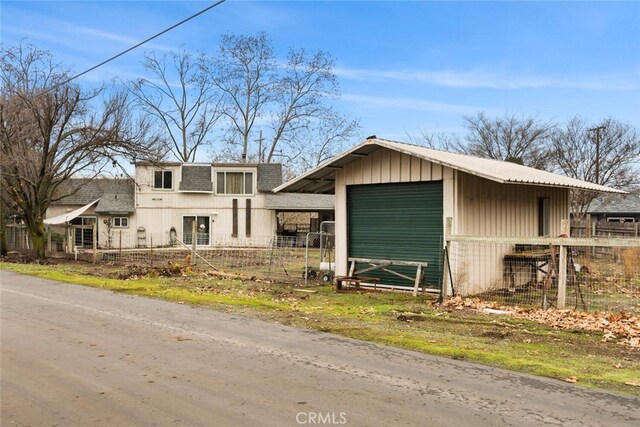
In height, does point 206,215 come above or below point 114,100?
below

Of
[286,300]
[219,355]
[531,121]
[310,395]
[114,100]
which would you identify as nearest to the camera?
[310,395]

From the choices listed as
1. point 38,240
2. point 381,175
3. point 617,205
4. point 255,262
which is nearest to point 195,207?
point 38,240

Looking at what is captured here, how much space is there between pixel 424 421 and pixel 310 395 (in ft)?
3.82

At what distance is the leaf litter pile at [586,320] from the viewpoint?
7953mm

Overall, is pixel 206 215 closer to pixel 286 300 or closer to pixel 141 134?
pixel 141 134

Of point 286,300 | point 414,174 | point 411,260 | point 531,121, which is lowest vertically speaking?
point 286,300

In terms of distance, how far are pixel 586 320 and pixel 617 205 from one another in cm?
4604

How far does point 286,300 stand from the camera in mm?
12109

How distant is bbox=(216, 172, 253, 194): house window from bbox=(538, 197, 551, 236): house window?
2345cm

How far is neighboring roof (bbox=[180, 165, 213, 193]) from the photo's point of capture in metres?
36.2

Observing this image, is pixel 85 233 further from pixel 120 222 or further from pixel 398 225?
pixel 398 225

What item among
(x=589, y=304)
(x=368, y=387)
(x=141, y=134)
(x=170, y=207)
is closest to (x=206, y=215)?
(x=170, y=207)

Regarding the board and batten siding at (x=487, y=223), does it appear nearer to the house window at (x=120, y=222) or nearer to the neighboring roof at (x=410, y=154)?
the neighboring roof at (x=410, y=154)

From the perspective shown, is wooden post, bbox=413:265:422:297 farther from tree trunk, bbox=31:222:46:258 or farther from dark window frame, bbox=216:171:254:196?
dark window frame, bbox=216:171:254:196
